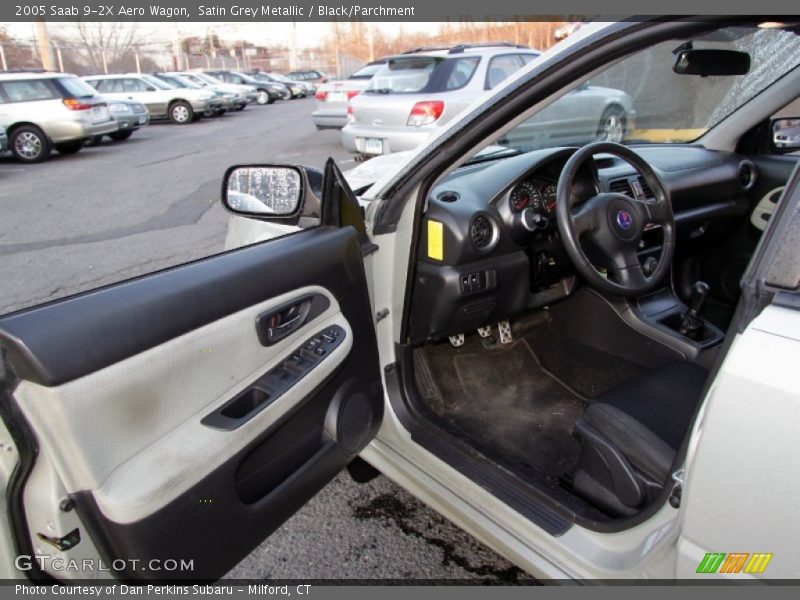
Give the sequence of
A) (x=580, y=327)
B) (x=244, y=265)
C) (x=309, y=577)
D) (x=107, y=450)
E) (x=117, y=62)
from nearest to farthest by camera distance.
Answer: (x=107, y=450) → (x=244, y=265) → (x=309, y=577) → (x=580, y=327) → (x=117, y=62)

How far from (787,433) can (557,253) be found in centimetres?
157

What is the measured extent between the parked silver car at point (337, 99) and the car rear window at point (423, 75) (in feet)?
9.62

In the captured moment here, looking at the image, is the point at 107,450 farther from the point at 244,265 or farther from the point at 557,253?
the point at 557,253

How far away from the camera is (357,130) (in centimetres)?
805

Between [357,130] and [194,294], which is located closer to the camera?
[194,294]

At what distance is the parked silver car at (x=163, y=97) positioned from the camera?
1738cm

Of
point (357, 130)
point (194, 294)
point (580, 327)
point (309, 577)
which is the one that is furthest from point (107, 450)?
point (357, 130)

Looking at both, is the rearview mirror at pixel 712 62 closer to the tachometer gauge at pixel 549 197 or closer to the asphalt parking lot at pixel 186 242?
the tachometer gauge at pixel 549 197

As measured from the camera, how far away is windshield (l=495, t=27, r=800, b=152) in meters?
2.72

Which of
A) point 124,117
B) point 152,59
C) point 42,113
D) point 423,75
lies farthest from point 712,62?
point 152,59

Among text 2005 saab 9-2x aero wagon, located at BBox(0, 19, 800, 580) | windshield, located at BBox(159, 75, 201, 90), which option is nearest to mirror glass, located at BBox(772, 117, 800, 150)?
text 2005 saab 9-2x aero wagon, located at BBox(0, 19, 800, 580)

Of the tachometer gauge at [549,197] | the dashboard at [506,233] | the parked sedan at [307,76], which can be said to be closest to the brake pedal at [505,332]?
the dashboard at [506,233]

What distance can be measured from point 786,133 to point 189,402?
3426 millimetres

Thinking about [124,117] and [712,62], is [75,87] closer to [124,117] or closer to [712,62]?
[124,117]
